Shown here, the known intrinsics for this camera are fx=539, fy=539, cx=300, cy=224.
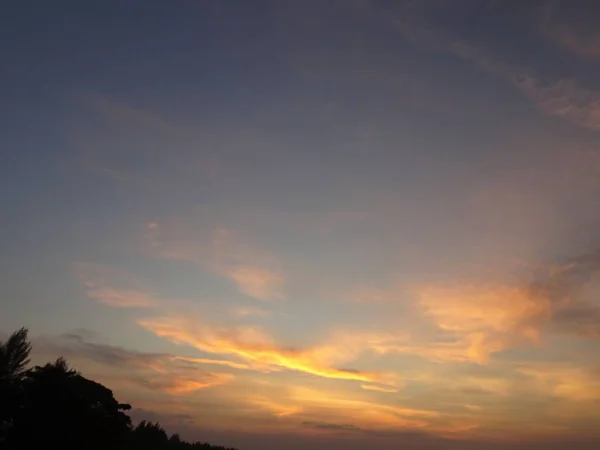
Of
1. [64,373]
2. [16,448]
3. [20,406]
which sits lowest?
[16,448]

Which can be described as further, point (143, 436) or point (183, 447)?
point (183, 447)

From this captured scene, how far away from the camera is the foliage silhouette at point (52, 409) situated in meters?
57.8

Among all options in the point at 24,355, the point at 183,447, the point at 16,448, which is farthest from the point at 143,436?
the point at 16,448

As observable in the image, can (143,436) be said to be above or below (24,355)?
below

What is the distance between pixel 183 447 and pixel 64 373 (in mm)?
81994

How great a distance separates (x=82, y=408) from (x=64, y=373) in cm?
599

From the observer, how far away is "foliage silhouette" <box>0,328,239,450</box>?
57781 millimetres

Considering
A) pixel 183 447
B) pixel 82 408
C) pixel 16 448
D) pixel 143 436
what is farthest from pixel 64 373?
pixel 183 447

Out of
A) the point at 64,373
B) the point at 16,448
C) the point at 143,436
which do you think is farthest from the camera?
the point at 143,436

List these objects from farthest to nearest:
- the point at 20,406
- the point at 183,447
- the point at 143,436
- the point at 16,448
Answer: the point at 183,447 → the point at 143,436 → the point at 20,406 → the point at 16,448

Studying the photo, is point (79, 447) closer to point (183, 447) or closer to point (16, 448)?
point (16, 448)

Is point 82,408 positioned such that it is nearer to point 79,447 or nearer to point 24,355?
point 79,447

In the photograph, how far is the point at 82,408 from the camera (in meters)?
61.6

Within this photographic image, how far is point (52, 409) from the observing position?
5959 cm
